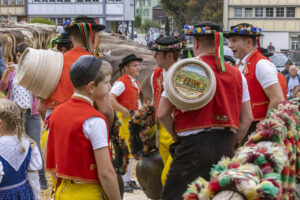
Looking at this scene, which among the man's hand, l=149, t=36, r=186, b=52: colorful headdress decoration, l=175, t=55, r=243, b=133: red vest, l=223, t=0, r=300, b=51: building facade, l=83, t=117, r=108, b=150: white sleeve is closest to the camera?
l=83, t=117, r=108, b=150: white sleeve

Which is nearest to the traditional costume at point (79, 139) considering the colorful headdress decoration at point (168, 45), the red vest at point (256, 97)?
the colorful headdress decoration at point (168, 45)

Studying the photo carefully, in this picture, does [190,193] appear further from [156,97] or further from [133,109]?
[133,109]

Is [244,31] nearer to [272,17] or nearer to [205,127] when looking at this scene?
[205,127]

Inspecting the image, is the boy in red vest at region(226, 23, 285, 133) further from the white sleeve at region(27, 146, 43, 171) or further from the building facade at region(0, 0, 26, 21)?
the building facade at region(0, 0, 26, 21)

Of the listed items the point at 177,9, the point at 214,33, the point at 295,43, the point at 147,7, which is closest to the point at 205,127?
the point at 214,33

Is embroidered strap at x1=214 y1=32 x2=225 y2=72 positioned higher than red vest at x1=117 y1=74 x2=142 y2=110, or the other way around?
embroidered strap at x1=214 y1=32 x2=225 y2=72

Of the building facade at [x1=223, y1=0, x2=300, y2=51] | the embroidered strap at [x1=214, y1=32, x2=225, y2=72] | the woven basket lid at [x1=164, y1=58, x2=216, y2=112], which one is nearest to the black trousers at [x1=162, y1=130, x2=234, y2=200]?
the woven basket lid at [x1=164, y1=58, x2=216, y2=112]

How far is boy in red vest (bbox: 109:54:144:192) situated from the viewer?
7480 millimetres

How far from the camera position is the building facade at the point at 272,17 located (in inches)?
2660

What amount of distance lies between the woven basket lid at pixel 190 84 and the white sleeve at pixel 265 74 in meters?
1.47

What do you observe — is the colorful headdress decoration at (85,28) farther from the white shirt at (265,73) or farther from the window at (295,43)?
the window at (295,43)

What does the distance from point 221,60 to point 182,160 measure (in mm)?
775

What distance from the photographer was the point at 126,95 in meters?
7.58

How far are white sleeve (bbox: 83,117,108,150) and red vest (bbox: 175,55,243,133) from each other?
0.83 m
